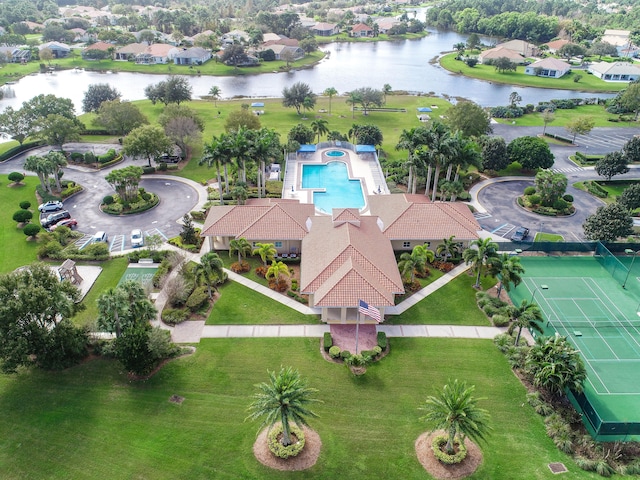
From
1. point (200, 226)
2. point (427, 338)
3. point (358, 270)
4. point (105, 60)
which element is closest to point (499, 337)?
point (427, 338)

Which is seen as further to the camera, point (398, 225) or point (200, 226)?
point (200, 226)

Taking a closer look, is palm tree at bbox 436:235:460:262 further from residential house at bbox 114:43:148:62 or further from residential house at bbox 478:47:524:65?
residential house at bbox 114:43:148:62

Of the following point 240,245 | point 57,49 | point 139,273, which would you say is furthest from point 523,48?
point 139,273

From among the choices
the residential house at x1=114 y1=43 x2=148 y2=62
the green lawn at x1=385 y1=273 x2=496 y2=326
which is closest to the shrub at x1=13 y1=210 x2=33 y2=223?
the green lawn at x1=385 y1=273 x2=496 y2=326

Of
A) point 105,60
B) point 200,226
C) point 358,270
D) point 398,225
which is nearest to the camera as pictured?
point 358,270

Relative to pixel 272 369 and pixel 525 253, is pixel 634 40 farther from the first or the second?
pixel 272 369

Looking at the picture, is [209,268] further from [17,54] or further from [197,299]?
[17,54]

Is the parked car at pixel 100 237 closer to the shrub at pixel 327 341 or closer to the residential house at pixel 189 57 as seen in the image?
the shrub at pixel 327 341

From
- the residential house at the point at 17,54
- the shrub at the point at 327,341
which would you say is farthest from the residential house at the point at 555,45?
the residential house at the point at 17,54
